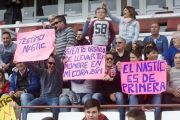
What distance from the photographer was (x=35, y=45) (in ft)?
22.3

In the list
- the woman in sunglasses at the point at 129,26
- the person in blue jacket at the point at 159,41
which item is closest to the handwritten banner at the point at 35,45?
the woman in sunglasses at the point at 129,26

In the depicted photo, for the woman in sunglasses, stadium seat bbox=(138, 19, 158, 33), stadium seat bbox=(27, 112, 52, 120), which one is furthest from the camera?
stadium seat bbox=(138, 19, 158, 33)

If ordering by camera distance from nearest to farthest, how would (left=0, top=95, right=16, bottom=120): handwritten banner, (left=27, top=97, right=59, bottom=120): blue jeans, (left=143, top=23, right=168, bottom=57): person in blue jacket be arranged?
(left=0, top=95, right=16, bottom=120): handwritten banner → (left=27, top=97, right=59, bottom=120): blue jeans → (left=143, top=23, right=168, bottom=57): person in blue jacket

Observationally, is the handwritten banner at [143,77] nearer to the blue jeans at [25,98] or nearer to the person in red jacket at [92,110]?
the person in red jacket at [92,110]

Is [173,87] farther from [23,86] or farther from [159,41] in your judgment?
[23,86]

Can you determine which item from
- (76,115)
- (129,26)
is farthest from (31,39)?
(129,26)

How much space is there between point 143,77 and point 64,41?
196 cm

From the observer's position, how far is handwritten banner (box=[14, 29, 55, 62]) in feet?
21.7

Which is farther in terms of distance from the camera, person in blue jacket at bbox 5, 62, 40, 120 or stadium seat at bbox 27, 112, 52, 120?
person in blue jacket at bbox 5, 62, 40, 120

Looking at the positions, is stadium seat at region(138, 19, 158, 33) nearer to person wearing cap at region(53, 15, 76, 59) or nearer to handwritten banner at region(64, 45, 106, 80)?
person wearing cap at region(53, 15, 76, 59)

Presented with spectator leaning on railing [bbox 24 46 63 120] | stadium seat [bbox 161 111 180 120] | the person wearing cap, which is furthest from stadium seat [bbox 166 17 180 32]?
stadium seat [bbox 161 111 180 120]

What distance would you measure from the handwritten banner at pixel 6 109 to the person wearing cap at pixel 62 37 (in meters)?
1.65

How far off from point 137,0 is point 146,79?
7.46 m

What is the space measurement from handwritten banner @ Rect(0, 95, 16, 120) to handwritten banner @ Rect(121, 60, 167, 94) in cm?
192
